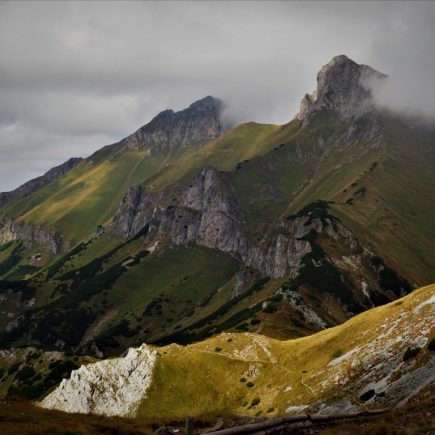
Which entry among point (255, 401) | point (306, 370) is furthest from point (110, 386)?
point (306, 370)

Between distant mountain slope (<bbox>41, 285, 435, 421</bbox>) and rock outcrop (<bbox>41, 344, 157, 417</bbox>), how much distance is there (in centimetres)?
23

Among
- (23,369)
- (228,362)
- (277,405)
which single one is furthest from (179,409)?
(23,369)

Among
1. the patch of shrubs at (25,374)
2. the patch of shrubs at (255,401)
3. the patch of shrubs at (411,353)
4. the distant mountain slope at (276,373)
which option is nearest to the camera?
the patch of shrubs at (411,353)

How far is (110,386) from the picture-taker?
97.7 meters

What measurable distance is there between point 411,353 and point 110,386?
6572 cm

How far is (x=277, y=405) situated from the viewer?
66.2 meters

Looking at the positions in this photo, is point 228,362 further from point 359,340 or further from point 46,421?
point 46,421

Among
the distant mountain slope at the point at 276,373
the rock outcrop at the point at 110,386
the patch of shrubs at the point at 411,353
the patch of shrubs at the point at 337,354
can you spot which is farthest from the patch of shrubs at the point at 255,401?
the patch of shrubs at the point at 411,353

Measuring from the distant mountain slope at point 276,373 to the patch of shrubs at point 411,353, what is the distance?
0.48 ft

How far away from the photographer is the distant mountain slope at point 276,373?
2149 inches

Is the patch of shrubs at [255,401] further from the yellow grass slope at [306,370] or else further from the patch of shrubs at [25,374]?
the patch of shrubs at [25,374]

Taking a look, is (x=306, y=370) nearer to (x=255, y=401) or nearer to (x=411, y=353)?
(x=255, y=401)

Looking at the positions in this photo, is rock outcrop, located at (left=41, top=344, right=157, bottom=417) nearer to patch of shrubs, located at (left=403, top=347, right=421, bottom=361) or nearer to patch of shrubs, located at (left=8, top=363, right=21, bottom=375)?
patch of shrubs, located at (left=403, top=347, right=421, bottom=361)

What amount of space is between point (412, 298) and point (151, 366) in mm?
50297
